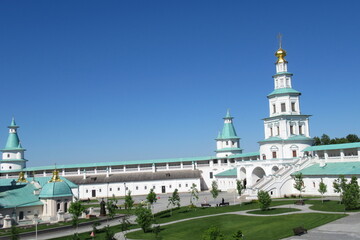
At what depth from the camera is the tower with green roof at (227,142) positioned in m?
79.1

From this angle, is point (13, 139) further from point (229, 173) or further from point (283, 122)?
point (283, 122)

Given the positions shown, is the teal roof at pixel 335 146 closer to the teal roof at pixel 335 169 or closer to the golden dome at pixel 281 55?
the teal roof at pixel 335 169

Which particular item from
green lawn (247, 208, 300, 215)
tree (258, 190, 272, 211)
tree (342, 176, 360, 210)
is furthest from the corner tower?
tree (342, 176, 360, 210)

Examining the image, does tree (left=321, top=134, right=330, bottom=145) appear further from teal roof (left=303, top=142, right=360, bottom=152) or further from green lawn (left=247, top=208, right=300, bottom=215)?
green lawn (left=247, top=208, right=300, bottom=215)

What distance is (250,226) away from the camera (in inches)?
1246

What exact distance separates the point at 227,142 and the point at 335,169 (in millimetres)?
32175

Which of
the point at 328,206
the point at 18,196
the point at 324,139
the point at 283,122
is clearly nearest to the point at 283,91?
the point at 283,122

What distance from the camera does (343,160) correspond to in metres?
51.9

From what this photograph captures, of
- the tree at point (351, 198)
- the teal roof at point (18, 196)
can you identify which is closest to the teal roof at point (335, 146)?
the tree at point (351, 198)

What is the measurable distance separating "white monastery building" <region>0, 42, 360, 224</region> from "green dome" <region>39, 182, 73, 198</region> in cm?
10

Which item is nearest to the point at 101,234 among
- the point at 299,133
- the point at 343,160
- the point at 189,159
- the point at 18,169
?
the point at 343,160

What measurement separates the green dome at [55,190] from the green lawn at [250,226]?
14011 millimetres

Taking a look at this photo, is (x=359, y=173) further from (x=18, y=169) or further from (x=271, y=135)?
(x=18, y=169)

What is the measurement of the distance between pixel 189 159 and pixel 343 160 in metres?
33.7
